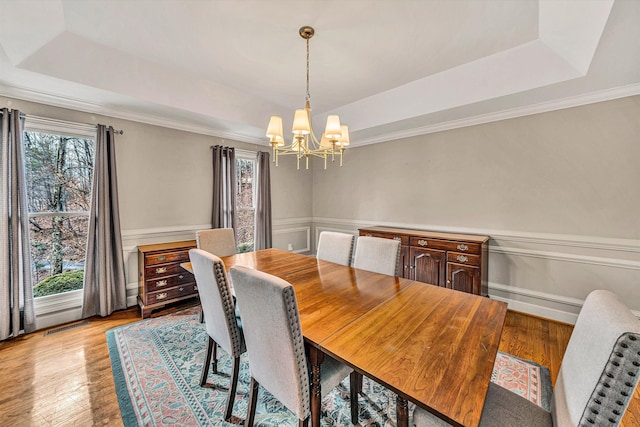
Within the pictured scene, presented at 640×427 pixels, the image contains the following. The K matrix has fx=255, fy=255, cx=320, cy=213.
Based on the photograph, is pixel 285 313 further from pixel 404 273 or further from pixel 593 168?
pixel 593 168

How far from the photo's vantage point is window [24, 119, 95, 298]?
2678 mm

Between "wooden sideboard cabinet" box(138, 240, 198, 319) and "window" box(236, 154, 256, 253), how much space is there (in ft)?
3.66

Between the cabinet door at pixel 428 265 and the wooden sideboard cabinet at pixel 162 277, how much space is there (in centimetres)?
283

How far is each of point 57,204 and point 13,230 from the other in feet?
1.48

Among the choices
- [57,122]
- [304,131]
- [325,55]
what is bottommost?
[304,131]

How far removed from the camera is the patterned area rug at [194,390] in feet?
5.29

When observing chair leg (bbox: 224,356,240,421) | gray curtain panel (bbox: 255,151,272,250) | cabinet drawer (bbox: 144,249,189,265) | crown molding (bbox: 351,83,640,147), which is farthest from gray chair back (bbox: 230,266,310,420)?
crown molding (bbox: 351,83,640,147)

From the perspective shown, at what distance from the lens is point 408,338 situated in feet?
3.88

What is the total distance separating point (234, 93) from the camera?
330cm

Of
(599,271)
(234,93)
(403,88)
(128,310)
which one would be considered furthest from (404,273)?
(128,310)

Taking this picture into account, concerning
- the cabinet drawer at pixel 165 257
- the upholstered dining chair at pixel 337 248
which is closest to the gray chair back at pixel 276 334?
the upholstered dining chair at pixel 337 248

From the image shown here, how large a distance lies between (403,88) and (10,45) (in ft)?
12.0

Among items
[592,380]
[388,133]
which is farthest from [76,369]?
[388,133]

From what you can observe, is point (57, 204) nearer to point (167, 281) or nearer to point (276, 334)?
point (167, 281)
